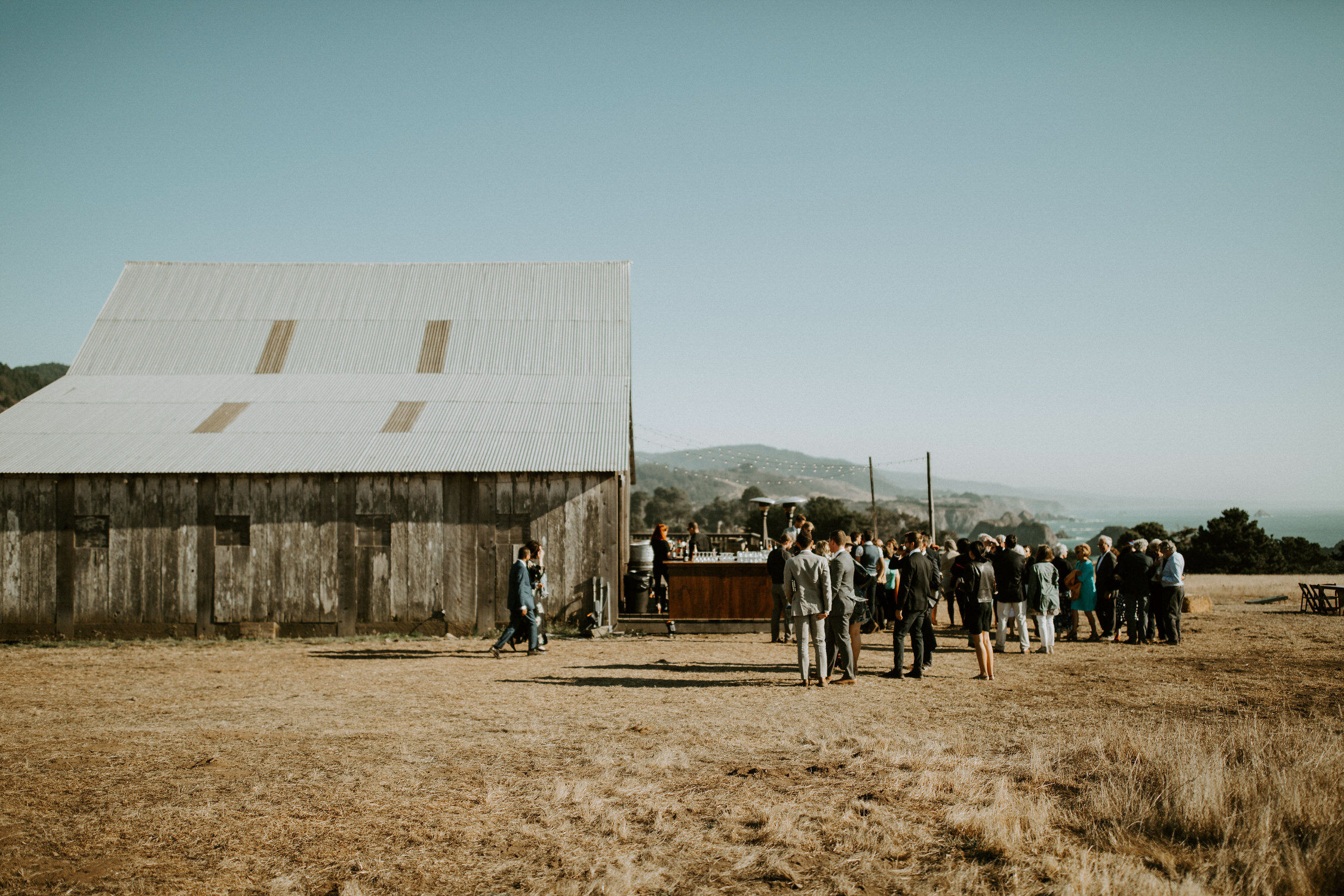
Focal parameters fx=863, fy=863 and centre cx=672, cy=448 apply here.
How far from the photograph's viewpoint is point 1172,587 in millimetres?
15328

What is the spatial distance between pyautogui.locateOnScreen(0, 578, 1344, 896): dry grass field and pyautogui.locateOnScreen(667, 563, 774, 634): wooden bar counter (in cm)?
579

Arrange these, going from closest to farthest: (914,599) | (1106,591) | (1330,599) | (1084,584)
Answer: (914,599) → (1084,584) → (1106,591) → (1330,599)

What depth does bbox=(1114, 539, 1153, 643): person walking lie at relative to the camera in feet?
49.7

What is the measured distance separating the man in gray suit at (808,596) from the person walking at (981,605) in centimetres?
213

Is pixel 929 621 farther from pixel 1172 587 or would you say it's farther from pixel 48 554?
pixel 48 554

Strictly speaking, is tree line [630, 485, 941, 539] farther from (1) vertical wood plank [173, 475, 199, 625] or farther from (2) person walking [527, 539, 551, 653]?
(2) person walking [527, 539, 551, 653]

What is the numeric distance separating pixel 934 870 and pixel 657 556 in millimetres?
13990

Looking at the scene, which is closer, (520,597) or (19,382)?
(520,597)

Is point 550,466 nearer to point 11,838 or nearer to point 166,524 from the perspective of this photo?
point 166,524

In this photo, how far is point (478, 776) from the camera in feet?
23.6

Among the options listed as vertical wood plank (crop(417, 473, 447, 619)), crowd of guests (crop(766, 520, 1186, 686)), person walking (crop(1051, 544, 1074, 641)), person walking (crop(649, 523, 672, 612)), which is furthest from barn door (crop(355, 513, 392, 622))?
person walking (crop(1051, 544, 1074, 641))

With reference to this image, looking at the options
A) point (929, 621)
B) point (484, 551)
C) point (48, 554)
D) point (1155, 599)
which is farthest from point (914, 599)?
point (48, 554)

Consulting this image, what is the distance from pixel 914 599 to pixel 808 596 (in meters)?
1.62

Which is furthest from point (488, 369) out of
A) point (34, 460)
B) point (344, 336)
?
point (34, 460)
